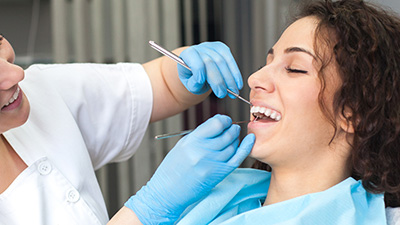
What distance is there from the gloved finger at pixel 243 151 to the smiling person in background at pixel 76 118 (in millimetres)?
151

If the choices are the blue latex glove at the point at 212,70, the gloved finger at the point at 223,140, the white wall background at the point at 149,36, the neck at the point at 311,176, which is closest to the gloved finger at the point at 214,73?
the blue latex glove at the point at 212,70

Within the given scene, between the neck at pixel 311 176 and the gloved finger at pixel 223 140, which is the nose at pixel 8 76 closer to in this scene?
the gloved finger at pixel 223 140

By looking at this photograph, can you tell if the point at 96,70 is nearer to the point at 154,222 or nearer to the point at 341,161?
the point at 154,222

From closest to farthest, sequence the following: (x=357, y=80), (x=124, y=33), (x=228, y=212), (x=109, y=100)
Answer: (x=357, y=80), (x=228, y=212), (x=109, y=100), (x=124, y=33)

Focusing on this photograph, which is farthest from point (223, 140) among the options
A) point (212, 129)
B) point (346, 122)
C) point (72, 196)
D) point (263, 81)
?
point (72, 196)

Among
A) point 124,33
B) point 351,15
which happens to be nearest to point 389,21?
point 351,15

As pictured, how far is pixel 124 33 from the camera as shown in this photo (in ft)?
7.59

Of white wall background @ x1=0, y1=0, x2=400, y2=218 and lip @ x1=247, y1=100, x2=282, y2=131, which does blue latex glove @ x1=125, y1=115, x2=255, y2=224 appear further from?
white wall background @ x1=0, y1=0, x2=400, y2=218

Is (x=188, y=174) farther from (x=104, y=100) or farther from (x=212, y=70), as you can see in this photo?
(x=104, y=100)

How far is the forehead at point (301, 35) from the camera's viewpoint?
3.99 feet

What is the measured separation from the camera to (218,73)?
130cm

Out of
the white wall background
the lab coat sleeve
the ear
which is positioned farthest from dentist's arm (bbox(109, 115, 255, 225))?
the white wall background

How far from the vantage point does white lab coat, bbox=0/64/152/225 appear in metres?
1.27

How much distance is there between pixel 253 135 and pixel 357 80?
11.8 inches
